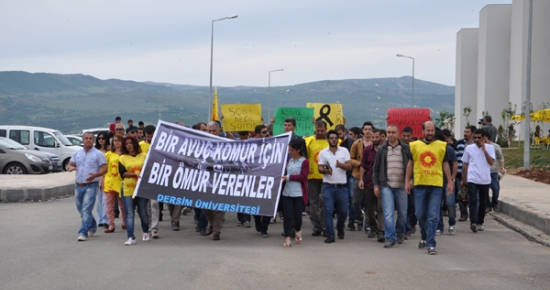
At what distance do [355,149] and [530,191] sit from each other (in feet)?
32.3

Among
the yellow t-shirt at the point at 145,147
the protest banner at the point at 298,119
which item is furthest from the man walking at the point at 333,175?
the protest banner at the point at 298,119

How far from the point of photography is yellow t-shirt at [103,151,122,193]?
13.4 meters

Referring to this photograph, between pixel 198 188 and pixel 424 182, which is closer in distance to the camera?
pixel 424 182

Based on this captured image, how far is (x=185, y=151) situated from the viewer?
1302 centimetres

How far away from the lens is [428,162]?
11672mm

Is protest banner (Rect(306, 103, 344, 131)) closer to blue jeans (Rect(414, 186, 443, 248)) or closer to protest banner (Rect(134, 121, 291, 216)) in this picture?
protest banner (Rect(134, 121, 291, 216))

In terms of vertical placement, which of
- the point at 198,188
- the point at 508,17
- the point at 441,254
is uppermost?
the point at 508,17

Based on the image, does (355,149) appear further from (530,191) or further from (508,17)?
(508,17)

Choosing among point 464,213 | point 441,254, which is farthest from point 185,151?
point 464,213

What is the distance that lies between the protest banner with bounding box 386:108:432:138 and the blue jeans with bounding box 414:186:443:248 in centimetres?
841

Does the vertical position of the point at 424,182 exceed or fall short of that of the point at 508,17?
it falls short

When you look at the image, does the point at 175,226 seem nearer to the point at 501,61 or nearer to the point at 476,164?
the point at 476,164

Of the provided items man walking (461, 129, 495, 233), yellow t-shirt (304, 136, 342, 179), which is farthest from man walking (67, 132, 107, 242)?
man walking (461, 129, 495, 233)

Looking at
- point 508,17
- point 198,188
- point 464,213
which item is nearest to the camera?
point 198,188
